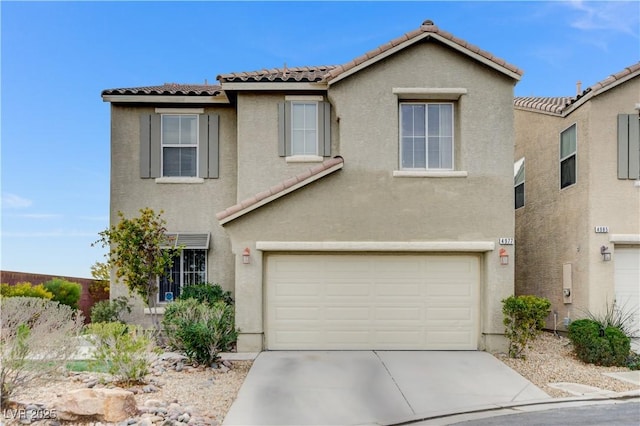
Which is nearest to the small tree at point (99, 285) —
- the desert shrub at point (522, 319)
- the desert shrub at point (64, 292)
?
the desert shrub at point (64, 292)

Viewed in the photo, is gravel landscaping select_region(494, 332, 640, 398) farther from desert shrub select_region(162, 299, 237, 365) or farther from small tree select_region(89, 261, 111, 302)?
small tree select_region(89, 261, 111, 302)

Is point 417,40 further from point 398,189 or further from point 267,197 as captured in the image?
point 267,197

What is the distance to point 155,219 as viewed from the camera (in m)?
15.2

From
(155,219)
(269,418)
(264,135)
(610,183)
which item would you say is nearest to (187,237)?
(155,219)

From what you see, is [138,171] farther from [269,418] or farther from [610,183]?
[610,183]

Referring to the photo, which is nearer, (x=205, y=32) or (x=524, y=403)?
(x=524, y=403)

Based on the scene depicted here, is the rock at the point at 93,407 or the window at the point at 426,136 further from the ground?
the window at the point at 426,136

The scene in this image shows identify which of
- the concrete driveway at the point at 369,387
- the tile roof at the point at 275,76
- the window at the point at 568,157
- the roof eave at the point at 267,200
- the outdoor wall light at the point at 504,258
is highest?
the tile roof at the point at 275,76

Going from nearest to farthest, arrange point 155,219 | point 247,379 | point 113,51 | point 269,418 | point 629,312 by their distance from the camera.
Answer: point 269,418 → point 247,379 → point 629,312 → point 155,219 → point 113,51

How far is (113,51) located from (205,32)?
295 centimetres

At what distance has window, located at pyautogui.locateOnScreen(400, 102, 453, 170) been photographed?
44.8 feet

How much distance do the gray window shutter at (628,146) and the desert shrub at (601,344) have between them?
4003mm

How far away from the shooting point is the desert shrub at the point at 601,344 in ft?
40.5

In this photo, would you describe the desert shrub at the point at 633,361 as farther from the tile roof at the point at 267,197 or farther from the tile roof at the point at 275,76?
the tile roof at the point at 275,76
